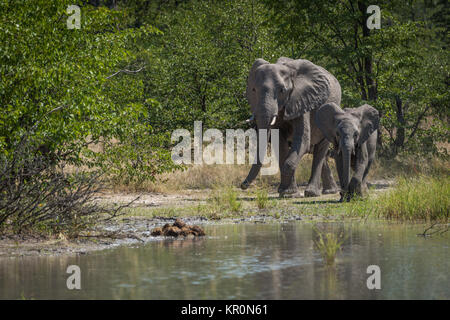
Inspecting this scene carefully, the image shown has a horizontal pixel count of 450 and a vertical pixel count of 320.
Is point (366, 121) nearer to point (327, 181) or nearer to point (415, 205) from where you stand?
point (327, 181)

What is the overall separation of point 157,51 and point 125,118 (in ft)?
39.9

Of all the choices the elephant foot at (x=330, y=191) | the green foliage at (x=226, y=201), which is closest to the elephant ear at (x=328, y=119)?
the elephant foot at (x=330, y=191)

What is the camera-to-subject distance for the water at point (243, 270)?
23.5ft

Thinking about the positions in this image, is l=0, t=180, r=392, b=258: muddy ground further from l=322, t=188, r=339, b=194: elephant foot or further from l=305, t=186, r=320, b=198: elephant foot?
l=322, t=188, r=339, b=194: elephant foot

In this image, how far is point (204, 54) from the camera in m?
25.0

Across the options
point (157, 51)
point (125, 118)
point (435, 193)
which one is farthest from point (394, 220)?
point (157, 51)

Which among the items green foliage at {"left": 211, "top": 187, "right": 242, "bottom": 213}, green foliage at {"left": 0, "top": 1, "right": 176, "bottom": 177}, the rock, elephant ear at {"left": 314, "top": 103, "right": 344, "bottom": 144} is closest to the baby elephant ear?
elephant ear at {"left": 314, "top": 103, "right": 344, "bottom": 144}

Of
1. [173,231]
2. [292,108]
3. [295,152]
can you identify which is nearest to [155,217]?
[173,231]

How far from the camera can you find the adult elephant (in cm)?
1831

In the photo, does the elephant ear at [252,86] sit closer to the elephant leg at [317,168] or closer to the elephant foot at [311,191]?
the elephant leg at [317,168]

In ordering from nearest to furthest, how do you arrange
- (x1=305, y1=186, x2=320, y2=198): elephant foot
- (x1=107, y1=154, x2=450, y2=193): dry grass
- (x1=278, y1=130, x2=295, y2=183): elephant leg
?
(x1=305, y1=186, x2=320, y2=198): elephant foot
(x1=278, y1=130, x2=295, y2=183): elephant leg
(x1=107, y1=154, x2=450, y2=193): dry grass

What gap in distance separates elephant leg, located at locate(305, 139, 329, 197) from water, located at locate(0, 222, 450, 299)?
279 inches
